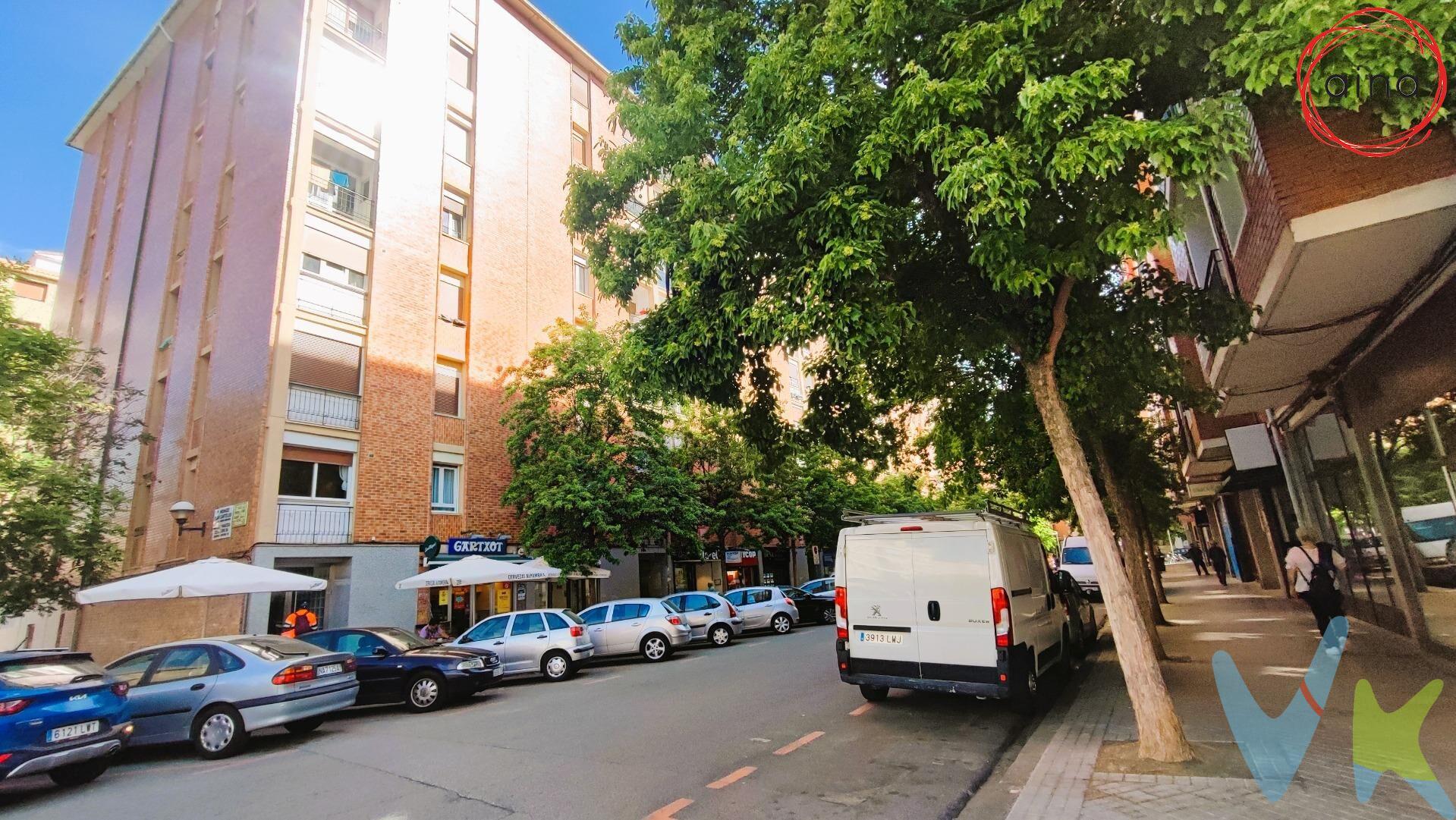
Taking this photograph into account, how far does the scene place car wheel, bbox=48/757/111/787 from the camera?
23.3 feet

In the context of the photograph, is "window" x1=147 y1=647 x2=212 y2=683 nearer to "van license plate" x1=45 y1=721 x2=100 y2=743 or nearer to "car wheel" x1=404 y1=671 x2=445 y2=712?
"van license plate" x1=45 y1=721 x2=100 y2=743

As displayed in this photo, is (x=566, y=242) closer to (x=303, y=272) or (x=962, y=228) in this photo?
(x=303, y=272)

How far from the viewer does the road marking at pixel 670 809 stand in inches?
198

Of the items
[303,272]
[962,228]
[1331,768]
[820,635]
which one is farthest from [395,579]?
[1331,768]

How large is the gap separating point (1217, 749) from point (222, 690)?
10266mm

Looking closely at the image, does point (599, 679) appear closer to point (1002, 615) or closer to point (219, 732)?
point (219, 732)

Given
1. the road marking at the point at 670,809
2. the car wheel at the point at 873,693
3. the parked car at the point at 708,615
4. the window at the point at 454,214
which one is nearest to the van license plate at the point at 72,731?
the road marking at the point at 670,809

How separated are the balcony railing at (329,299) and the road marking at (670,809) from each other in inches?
650

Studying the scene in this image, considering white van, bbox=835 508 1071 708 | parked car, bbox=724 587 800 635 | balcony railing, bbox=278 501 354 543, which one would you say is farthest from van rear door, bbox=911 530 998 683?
balcony railing, bbox=278 501 354 543

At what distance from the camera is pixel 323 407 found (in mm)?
17094

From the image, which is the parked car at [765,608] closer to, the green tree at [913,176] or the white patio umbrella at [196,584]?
the white patio umbrella at [196,584]

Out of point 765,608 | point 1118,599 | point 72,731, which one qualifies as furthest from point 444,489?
point 1118,599

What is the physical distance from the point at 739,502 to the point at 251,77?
20.4 metres

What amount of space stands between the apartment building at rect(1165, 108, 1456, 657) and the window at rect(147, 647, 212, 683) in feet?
37.5
